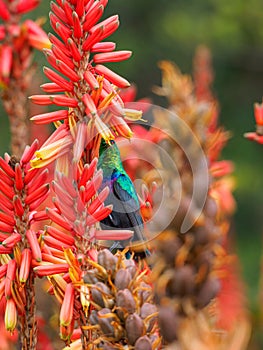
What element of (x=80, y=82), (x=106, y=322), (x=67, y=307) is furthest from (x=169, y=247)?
(x=80, y=82)

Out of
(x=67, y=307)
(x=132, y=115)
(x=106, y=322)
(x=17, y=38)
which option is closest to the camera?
(x=106, y=322)

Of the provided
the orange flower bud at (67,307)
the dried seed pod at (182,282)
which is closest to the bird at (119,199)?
the orange flower bud at (67,307)

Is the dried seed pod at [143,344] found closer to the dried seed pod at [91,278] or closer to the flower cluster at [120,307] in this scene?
the flower cluster at [120,307]

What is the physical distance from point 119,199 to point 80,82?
0.24 metres

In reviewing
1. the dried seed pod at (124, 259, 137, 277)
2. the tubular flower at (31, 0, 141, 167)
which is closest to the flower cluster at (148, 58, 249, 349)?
the dried seed pod at (124, 259, 137, 277)

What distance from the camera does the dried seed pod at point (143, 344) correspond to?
2.79 feet

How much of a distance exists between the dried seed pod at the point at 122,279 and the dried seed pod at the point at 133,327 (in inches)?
1.4

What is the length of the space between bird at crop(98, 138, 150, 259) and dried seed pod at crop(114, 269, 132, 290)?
26 cm

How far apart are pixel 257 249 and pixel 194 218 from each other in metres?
7.74

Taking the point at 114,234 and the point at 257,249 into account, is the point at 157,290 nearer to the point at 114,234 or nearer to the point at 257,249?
the point at 114,234

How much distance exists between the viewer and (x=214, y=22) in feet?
30.9

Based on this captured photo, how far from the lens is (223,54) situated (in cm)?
1055

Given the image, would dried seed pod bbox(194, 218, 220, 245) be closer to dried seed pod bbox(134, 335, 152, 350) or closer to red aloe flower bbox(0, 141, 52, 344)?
dried seed pod bbox(134, 335, 152, 350)

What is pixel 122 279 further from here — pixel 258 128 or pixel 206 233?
pixel 258 128
